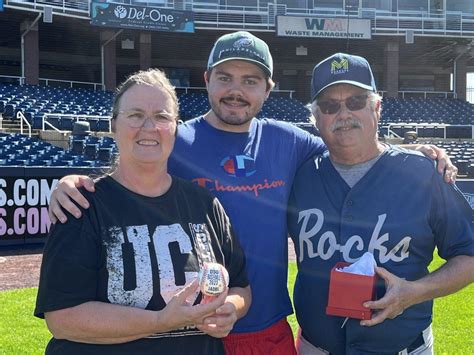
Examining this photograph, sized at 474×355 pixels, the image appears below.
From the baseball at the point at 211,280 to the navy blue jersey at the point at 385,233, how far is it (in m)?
0.79

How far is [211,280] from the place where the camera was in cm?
202

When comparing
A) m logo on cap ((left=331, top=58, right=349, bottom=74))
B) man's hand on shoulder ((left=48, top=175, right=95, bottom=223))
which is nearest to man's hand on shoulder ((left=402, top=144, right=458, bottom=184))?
m logo on cap ((left=331, top=58, right=349, bottom=74))

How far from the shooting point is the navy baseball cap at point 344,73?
2689 millimetres

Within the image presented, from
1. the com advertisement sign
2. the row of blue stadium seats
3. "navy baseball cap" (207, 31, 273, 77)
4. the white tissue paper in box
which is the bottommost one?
the com advertisement sign

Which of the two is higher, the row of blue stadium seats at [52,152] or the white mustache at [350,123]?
the white mustache at [350,123]

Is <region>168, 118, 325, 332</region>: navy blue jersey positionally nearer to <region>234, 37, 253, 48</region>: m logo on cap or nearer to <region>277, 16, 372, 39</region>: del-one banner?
<region>234, 37, 253, 48</region>: m logo on cap

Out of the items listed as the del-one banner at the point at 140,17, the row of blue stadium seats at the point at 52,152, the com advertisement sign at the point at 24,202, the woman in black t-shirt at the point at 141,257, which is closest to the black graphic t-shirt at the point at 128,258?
the woman in black t-shirt at the point at 141,257

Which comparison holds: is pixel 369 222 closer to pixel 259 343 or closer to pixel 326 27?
pixel 259 343

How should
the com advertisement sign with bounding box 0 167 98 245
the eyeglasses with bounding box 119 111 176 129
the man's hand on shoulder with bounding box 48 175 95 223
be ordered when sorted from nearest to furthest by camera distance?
1. the man's hand on shoulder with bounding box 48 175 95 223
2. the eyeglasses with bounding box 119 111 176 129
3. the com advertisement sign with bounding box 0 167 98 245

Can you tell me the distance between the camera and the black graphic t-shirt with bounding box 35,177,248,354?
2004mm

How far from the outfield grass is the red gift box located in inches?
133

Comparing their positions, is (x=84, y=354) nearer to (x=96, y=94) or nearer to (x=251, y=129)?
(x=251, y=129)

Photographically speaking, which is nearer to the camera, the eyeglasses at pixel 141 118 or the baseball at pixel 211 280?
the baseball at pixel 211 280

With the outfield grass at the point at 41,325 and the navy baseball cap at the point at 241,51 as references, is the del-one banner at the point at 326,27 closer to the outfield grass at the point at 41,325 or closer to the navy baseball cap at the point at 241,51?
the outfield grass at the point at 41,325
